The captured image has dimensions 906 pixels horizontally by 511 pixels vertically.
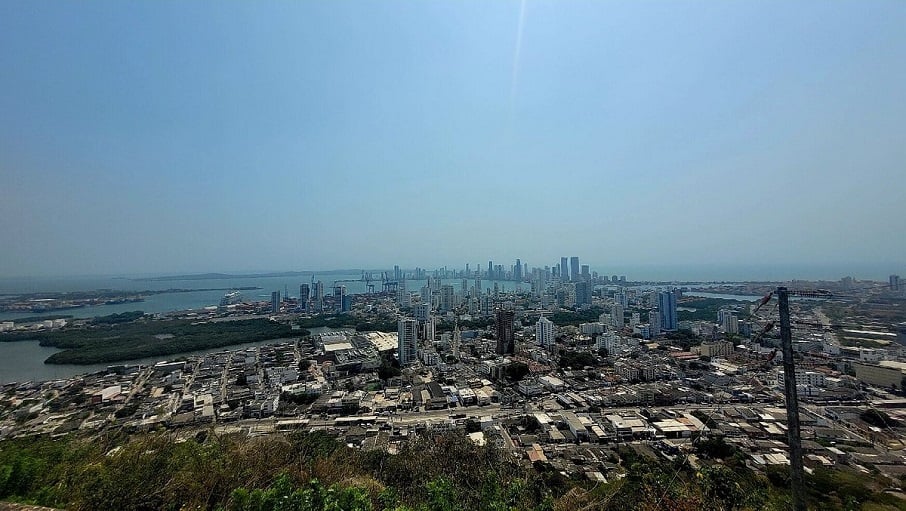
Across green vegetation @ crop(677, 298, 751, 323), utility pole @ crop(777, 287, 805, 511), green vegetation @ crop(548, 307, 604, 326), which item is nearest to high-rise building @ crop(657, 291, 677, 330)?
green vegetation @ crop(677, 298, 751, 323)

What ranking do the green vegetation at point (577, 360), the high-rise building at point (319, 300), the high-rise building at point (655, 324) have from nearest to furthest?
1. the green vegetation at point (577, 360)
2. the high-rise building at point (655, 324)
3. the high-rise building at point (319, 300)

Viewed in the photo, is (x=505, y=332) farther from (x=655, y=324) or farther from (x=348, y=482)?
(x=348, y=482)

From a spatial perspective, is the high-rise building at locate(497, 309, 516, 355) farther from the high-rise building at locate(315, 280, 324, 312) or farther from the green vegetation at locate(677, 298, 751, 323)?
the high-rise building at locate(315, 280, 324, 312)

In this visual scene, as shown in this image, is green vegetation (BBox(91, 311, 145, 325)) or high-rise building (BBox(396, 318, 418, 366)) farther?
green vegetation (BBox(91, 311, 145, 325))

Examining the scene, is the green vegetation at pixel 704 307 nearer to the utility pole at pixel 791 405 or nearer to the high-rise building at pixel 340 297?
the utility pole at pixel 791 405

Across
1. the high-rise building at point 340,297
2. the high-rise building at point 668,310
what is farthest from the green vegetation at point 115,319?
the high-rise building at point 668,310

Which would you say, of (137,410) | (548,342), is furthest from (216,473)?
(548,342)
